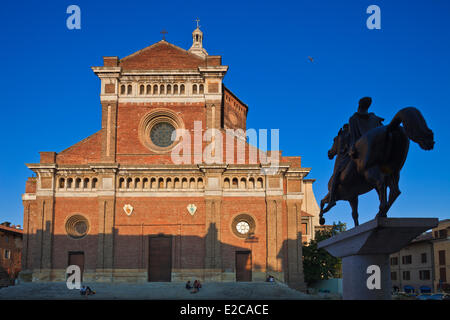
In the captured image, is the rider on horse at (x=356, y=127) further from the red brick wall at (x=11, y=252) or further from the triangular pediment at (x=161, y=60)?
the red brick wall at (x=11, y=252)

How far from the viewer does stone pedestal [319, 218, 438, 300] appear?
7.70 m

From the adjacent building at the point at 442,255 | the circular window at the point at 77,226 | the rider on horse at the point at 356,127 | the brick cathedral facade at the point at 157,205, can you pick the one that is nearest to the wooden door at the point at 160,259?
the brick cathedral facade at the point at 157,205

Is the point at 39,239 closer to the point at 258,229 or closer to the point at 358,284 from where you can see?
the point at 258,229

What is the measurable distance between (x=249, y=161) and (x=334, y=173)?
2915 centimetres

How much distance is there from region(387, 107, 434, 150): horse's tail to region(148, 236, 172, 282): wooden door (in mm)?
32119

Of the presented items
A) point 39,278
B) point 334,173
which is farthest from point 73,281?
point 334,173

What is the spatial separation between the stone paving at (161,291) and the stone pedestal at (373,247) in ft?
77.9

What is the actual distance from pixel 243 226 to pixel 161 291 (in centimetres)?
863

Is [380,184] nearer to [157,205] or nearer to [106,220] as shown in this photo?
[157,205]

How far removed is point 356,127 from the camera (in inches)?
371

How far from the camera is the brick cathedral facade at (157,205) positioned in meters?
37.4

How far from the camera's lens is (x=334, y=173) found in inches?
395

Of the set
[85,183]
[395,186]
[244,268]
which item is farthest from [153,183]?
[395,186]

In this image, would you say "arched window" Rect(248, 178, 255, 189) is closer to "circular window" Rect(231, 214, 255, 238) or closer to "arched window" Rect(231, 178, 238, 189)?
"arched window" Rect(231, 178, 238, 189)
